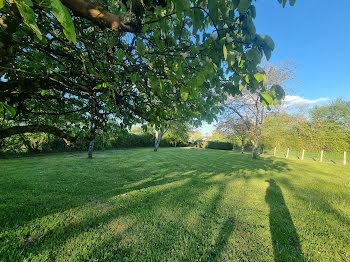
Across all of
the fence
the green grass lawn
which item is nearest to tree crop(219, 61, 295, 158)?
the fence

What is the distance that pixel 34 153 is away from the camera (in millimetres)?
12070

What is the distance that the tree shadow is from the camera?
2.21 meters

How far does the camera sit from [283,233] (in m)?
2.69

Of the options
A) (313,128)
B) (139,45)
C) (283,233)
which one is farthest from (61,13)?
(313,128)

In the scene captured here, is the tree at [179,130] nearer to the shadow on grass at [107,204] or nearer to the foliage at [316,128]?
the shadow on grass at [107,204]

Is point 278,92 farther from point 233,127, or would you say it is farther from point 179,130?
point 233,127

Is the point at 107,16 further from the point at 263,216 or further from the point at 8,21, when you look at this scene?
the point at 263,216

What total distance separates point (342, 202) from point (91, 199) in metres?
7.04

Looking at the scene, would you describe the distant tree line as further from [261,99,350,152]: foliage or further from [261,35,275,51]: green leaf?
[261,35,275,51]: green leaf

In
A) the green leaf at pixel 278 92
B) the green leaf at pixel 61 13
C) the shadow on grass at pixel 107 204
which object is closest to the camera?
the green leaf at pixel 61 13

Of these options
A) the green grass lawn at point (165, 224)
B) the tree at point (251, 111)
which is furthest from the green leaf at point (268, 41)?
the tree at point (251, 111)

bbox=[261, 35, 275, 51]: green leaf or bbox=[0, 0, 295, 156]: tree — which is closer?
bbox=[0, 0, 295, 156]: tree

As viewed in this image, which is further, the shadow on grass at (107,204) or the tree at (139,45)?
the shadow on grass at (107,204)

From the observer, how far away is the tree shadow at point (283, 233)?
7.26 ft
